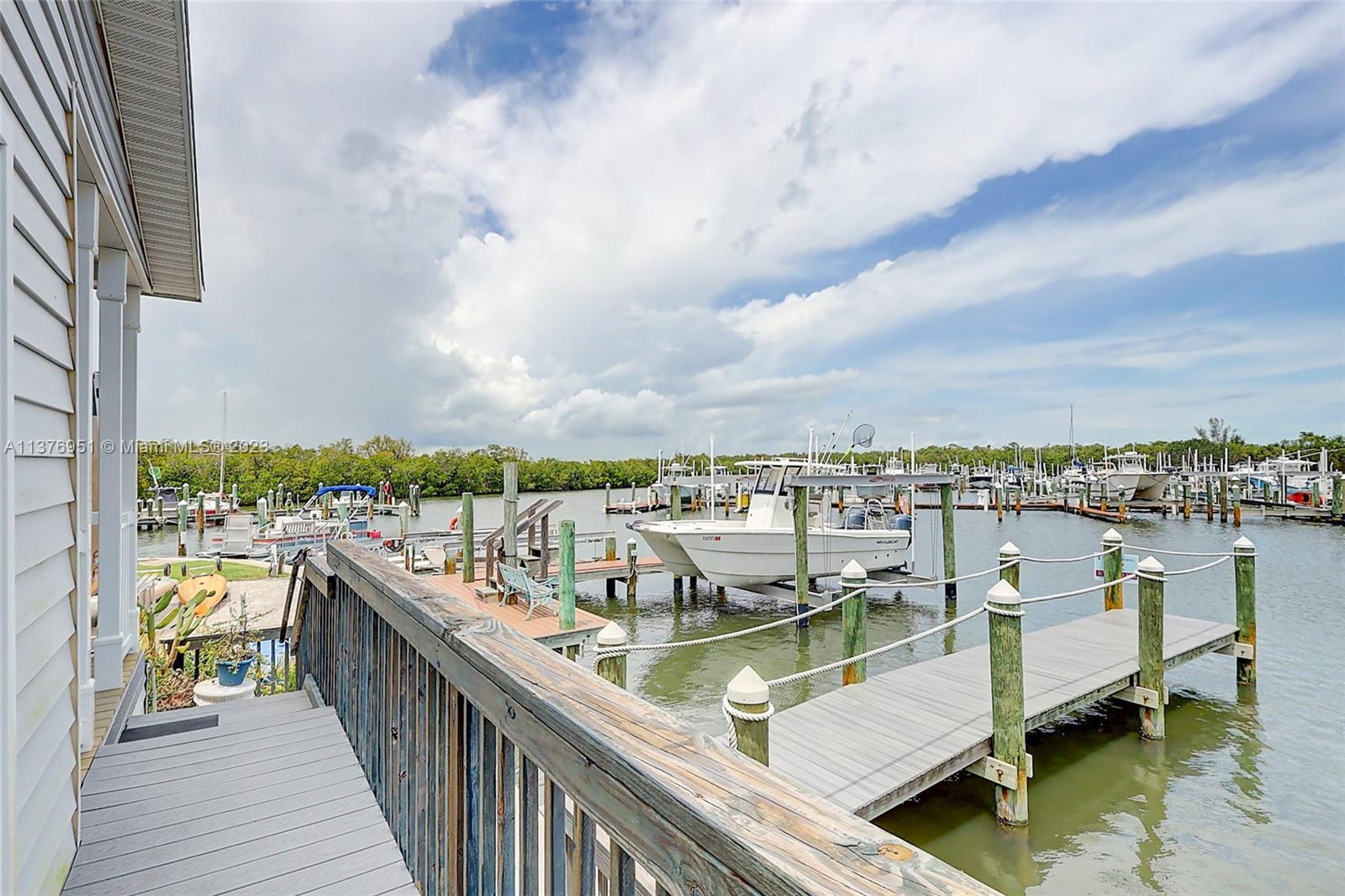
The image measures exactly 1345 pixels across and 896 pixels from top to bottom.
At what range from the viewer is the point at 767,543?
13.0m

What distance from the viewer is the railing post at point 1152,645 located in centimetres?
646

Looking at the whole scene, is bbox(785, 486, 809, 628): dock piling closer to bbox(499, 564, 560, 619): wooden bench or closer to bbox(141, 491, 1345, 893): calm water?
bbox(141, 491, 1345, 893): calm water

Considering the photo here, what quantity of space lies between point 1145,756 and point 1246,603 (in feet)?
10.6

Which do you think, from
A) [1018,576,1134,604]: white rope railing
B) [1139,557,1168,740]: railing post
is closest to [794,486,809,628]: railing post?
[1018,576,1134,604]: white rope railing

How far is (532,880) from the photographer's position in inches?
49.5

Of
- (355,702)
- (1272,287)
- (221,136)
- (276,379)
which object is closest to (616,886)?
(355,702)

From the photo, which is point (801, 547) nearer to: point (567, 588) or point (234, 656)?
point (567, 588)

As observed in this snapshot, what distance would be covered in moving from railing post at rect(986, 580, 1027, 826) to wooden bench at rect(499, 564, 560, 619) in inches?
226

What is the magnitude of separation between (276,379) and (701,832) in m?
25.1

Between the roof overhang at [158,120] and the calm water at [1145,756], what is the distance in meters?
5.59

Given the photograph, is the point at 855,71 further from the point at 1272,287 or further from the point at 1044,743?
the point at 1272,287

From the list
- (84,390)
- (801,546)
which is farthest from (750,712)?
(801,546)

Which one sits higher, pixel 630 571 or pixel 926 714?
pixel 926 714

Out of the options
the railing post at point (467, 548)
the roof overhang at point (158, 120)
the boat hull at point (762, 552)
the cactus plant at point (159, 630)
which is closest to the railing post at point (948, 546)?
the boat hull at point (762, 552)
